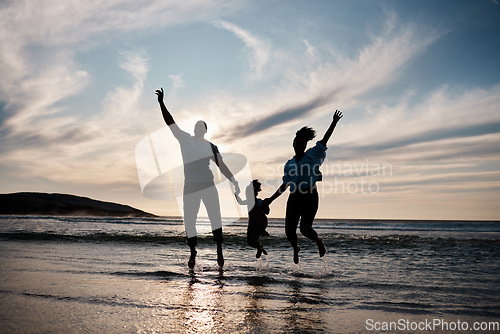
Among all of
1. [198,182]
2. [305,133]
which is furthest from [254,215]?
[305,133]

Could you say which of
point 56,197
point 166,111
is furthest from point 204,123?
point 56,197

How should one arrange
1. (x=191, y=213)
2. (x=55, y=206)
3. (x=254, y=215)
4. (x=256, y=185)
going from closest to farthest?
(x=191, y=213)
(x=254, y=215)
(x=256, y=185)
(x=55, y=206)

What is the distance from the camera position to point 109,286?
372 centimetres

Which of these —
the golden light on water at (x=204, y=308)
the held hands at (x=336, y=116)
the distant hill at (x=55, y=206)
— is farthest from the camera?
the distant hill at (x=55, y=206)

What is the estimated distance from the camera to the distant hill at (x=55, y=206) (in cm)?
6062

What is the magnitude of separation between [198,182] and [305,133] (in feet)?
7.17

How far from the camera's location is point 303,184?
576 cm

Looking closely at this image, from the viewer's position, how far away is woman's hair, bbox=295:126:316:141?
233 inches

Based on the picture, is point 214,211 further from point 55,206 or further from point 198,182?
point 55,206

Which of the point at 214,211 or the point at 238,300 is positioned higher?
the point at 214,211

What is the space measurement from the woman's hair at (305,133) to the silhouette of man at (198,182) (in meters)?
1.58

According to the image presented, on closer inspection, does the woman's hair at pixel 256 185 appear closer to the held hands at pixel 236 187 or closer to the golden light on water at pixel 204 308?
the held hands at pixel 236 187

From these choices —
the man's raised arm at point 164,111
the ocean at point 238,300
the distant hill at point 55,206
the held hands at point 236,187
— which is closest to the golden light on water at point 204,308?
the ocean at point 238,300

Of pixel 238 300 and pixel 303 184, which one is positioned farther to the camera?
pixel 303 184
